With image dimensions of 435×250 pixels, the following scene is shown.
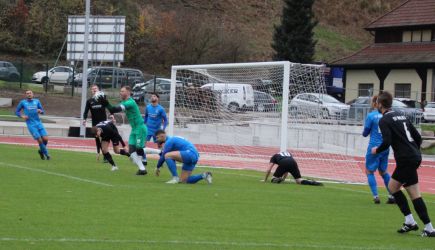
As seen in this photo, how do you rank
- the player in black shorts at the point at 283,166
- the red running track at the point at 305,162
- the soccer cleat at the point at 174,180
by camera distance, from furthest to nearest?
the red running track at the point at 305,162
the player in black shorts at the point at 283,166
the soccer cleat at the point at 174,180

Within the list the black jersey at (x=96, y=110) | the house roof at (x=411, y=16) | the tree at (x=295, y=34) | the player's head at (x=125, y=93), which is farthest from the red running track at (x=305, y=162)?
the tree at (x=295, y=34)

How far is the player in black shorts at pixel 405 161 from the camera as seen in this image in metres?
11.8

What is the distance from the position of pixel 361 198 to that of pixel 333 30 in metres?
65.4

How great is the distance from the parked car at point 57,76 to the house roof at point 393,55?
61.5 ft

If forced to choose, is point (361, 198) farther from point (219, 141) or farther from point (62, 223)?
point (219, 141)

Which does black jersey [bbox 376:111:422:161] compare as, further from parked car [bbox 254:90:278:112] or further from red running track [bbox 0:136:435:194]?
parked car [bbox 254:90:278:112]

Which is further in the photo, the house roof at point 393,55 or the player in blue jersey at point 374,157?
the house roof at point 393,55

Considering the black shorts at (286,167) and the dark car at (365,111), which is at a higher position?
the dark car at (365,111)

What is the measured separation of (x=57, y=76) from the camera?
53.8 m

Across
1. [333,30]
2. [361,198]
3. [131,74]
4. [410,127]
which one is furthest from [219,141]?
[333,30]

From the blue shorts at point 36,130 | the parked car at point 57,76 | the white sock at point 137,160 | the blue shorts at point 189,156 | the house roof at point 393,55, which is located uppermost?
the house roof at point 393,55

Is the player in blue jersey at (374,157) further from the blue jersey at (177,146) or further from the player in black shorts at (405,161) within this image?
the player in black shorts at (405,161)

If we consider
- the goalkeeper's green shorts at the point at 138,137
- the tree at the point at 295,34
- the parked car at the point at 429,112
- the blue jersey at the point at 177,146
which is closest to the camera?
the blue jersey at the point at 177,146

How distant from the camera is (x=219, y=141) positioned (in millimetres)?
27047
